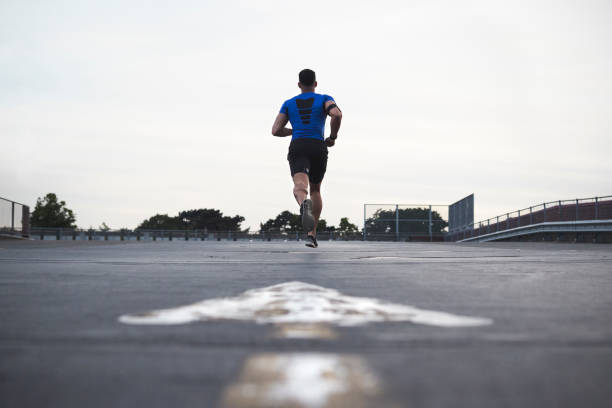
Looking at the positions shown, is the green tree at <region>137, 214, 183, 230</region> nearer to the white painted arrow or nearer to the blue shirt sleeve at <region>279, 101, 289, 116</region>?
the blue shirt sleeve at <region>279, 101, 289, 116</region>

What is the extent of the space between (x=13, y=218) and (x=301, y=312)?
2029cm

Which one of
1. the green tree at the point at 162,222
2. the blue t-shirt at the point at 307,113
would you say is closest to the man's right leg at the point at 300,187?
the blue t-shirt at the point at 307,113

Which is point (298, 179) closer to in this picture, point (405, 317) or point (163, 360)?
point (405, 317)

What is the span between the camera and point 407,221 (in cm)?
3938

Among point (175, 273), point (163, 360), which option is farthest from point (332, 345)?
point (175, 273)

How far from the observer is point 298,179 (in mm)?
7043

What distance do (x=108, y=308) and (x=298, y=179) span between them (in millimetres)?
5194

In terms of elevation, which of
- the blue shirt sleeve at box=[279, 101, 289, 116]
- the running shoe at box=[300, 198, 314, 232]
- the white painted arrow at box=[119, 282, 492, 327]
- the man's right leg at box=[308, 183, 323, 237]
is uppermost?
the blue shirt sleeve at box=[279, 101, 289, 116]

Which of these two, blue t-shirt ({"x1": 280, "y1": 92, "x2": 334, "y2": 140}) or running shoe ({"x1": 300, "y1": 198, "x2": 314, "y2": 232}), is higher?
blue t-shirt ({"x1": 280, "y1": 92, "x2": 334, "y2": 140})

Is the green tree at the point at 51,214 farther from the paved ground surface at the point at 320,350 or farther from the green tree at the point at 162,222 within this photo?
the paved ground surface at the point at 320,350

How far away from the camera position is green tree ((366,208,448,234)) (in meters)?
38.9

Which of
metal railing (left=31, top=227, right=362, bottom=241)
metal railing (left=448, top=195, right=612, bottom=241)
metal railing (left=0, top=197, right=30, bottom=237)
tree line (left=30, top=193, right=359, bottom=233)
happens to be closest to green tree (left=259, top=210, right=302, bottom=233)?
tree line (left=30, top=193, right=359, bottom=233)

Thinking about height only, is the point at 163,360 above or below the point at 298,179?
below

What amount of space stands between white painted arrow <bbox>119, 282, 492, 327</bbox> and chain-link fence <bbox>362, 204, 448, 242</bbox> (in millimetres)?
36569
